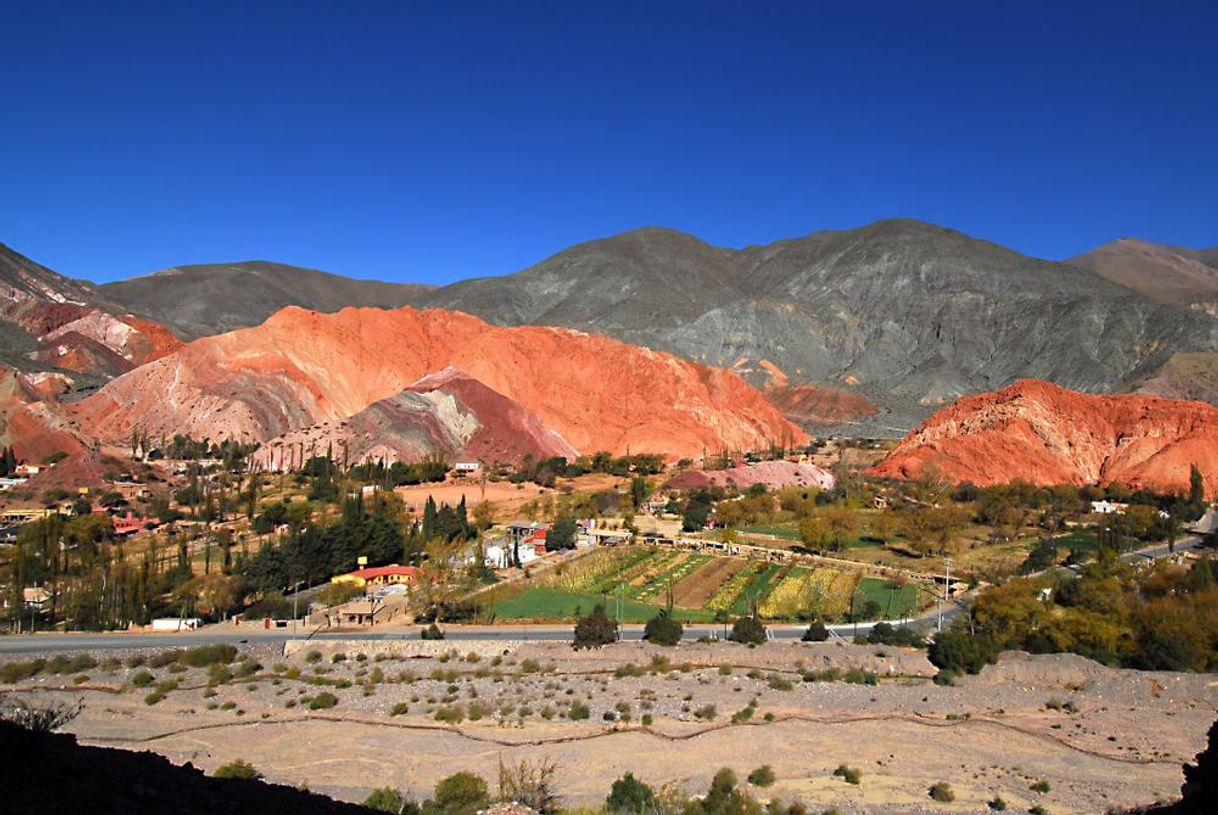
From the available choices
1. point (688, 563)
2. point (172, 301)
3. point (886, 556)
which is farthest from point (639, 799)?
point (172, 301)

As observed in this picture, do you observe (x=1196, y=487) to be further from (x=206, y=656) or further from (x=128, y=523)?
(x=128, y=523)

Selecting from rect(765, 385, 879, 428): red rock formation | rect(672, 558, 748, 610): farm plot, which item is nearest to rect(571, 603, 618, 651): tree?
rect(672, 558, 748, 610): farm plot

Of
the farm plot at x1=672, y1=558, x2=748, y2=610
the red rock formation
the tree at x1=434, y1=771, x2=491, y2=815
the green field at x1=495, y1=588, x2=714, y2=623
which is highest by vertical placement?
the red rock formation

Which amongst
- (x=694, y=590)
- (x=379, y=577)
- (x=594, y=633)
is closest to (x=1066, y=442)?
(x=694, y=590)

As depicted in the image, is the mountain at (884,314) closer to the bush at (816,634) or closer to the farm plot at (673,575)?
the farm plot at (673,575)

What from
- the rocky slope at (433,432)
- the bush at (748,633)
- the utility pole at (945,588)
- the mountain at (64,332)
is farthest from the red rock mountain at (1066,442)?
the mountain at (64,332)

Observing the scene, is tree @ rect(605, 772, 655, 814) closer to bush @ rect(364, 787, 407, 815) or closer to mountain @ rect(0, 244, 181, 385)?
bush @ rect(364, 787, 407, 815)

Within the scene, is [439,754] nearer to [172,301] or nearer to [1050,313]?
[1050,313]
